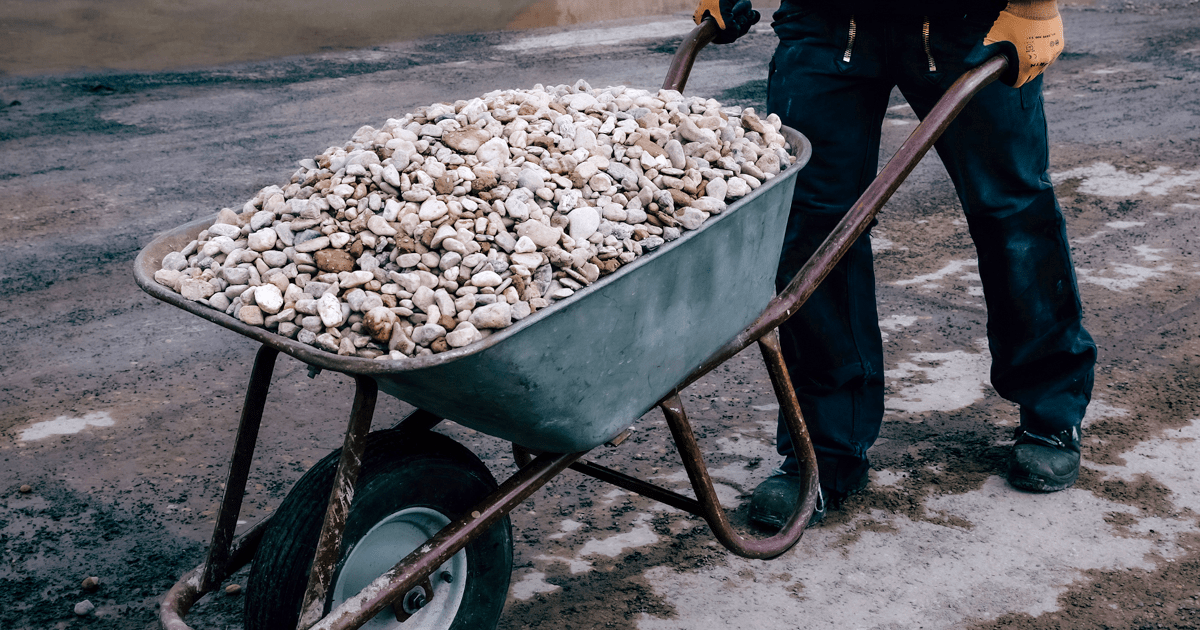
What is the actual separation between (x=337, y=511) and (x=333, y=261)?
0.35 m

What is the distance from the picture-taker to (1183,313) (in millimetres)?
3127

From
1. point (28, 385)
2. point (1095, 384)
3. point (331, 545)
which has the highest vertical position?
point (331, 545)

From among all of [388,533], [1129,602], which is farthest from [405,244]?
[1129,602]

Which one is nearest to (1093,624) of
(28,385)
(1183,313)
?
(1183,313)

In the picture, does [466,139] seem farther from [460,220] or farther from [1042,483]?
[1042,483]

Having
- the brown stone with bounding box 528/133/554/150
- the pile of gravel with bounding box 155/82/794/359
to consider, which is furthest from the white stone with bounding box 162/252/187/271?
the brown stone with bounding box 528/133/554/150

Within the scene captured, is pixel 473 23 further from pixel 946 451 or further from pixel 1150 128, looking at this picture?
pixel 946 451

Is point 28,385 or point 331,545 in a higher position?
point 331,545

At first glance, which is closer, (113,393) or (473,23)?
(113,393)

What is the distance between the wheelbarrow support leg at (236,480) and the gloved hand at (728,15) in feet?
4.06

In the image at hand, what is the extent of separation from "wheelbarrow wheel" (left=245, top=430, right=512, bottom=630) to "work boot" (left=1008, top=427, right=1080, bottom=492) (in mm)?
1265

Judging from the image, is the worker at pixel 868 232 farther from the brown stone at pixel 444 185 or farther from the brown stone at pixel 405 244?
the brown stone at pixel 405 244

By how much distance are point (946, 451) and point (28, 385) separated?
2.58 metres

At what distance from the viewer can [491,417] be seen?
1.38 m
